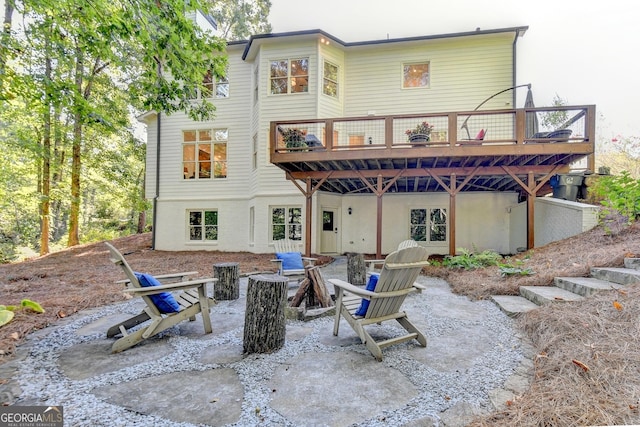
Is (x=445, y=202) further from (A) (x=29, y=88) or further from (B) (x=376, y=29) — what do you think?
(A) (x=29, y=88)

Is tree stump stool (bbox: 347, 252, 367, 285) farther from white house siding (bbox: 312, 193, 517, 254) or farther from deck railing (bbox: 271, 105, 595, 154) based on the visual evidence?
white house siding (bbox: 312, 193, 517, 254)

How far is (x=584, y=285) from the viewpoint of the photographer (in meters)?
3.74

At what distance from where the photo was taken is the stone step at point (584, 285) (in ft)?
11.7

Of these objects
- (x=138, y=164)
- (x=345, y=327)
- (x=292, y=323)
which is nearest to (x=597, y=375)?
(x=345, y=327)

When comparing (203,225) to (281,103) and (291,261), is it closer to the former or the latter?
(281,103)

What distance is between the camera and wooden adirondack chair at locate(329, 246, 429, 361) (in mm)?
2697

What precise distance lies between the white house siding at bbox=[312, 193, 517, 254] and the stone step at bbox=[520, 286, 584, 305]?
22.2ft

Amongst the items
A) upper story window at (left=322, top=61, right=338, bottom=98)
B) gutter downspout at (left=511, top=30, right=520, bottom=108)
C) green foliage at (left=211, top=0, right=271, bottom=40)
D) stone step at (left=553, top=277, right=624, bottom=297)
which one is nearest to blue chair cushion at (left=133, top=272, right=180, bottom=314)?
stone step at (left=553, top=277, right=624, bottom=297)

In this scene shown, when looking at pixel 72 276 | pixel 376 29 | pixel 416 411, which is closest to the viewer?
pixel 416 411

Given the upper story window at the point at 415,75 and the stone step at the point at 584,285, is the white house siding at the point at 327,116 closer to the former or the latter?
the upper story window at the point at 415,75

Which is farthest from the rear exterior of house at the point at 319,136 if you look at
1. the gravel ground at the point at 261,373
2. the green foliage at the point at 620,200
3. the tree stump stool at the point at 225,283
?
the gravel ground at the point at 261,373

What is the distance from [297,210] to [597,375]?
913 centimetres

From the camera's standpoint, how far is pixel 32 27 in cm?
512

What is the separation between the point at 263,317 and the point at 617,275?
4355mm
